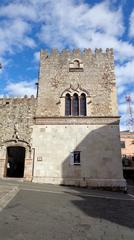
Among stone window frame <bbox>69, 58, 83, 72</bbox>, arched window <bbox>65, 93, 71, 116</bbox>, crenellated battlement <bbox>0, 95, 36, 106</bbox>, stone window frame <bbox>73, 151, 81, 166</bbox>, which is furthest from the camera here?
stone window frame <bbox>69, 58, 83, 72</bbox>

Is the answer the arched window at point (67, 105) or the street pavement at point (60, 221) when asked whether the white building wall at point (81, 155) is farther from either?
the street pavement at point (60, 221)

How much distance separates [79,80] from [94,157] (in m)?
6.52

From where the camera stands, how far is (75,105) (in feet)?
56.1

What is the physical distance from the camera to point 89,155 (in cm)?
1531

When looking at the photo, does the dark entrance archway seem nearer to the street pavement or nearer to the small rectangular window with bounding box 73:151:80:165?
the small rectangular window with bounding box 73:151:80:165

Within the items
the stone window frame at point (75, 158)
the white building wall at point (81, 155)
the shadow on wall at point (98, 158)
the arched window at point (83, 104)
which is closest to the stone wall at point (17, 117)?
the white building wall at point (81, 155)

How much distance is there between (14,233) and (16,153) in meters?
16.5

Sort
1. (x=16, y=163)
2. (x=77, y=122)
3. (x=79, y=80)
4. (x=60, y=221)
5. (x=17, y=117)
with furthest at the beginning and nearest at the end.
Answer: (x=16, y=163) → (x=79, y=80) → (x=17, y=117) → (x=77, y=122) → (x=60, y=221)

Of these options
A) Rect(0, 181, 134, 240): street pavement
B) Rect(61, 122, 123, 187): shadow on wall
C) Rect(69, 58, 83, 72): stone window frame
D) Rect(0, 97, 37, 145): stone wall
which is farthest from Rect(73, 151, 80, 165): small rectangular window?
Rect(69, 58, 83, 72): stone window frame

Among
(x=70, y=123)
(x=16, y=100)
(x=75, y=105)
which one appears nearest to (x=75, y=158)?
(x=70, y=123)

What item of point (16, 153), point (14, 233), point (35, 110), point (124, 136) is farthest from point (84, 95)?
point (124, 136)

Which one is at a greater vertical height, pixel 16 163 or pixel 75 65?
pixel 75 65

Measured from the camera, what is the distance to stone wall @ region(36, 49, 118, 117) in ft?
54.9

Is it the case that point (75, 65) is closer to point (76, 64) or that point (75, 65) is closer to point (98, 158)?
point (76, 64)
